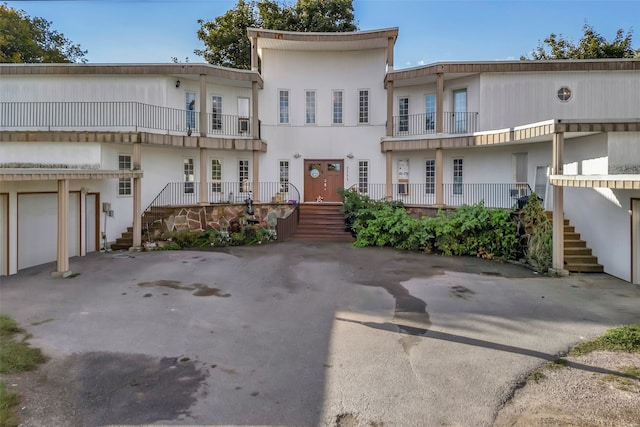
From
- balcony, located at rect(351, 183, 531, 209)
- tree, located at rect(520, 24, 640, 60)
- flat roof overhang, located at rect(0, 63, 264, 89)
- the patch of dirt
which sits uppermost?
tree, located at rect(520, 24, 640, 60)

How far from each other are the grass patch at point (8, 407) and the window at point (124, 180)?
11.6 metres

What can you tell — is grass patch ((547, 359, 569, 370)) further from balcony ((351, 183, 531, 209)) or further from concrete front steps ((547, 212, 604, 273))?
balcony ((351, 183, 531, 209))

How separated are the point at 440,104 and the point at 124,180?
13480mm

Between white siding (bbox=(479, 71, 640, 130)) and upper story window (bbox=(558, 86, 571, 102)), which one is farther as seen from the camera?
upper story window (bbox=(558, 86, 571, 102))

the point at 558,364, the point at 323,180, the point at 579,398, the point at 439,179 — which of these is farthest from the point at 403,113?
the point at 579,398

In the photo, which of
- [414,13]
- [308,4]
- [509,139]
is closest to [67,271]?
[414,13]

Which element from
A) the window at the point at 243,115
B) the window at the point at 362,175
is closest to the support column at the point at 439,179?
the window at the point at 362,175

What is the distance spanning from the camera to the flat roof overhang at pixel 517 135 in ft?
33.2

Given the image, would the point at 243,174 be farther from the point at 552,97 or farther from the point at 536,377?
the point at 536,377

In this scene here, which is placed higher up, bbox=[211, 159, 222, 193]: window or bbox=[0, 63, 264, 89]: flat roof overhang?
bbox=[0, 63, 264, 89]: flat roof overhang

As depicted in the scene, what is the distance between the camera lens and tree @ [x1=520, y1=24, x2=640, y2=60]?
22.9 metres

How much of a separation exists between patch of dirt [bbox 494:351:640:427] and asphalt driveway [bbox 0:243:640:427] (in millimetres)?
218

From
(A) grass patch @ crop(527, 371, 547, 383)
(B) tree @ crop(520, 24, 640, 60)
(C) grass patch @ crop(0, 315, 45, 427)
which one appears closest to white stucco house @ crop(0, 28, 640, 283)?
(C) grass patch @ crop(0, 315, 45, 427)

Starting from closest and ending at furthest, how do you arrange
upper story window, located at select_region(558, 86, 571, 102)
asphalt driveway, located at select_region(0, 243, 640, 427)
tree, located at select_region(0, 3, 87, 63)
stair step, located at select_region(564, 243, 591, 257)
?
1. asphalt driveway, located at select_region(0, 243, 640, 427)
2. stair step, located at select_region(564, 243, 591, 257)
3. upper story window, located at select_region(558, 86, 571, 102)
4. tree, located at select_region(0, 3, 87, 63)
